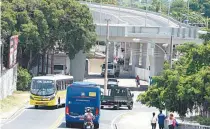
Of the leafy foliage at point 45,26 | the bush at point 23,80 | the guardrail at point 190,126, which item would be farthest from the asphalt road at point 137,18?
the guardrail at point 190,126

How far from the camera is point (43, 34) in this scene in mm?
68188

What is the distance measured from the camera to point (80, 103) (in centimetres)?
4022

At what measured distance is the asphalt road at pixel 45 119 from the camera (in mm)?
39875

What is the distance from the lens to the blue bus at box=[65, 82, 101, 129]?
39969 millimetres

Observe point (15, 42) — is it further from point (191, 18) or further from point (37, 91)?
point (191, 18)

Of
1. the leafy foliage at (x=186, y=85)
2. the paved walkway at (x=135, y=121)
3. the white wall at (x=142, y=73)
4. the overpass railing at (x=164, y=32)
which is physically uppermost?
the overpass railing at (x=164, y=32)

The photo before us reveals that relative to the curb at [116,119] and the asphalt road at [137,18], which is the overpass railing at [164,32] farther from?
the curb at [116,119]

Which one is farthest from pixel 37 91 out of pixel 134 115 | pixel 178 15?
pixel 178 15

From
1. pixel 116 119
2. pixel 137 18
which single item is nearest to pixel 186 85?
pixel 116 119

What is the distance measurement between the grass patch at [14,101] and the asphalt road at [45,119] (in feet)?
4.00

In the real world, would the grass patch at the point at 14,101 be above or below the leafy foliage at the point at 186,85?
below

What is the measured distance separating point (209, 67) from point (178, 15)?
149 metres

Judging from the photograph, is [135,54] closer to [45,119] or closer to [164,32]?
[164,32]

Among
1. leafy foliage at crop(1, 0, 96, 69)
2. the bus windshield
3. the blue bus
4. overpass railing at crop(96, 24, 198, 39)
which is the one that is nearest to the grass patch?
the bus windshield
